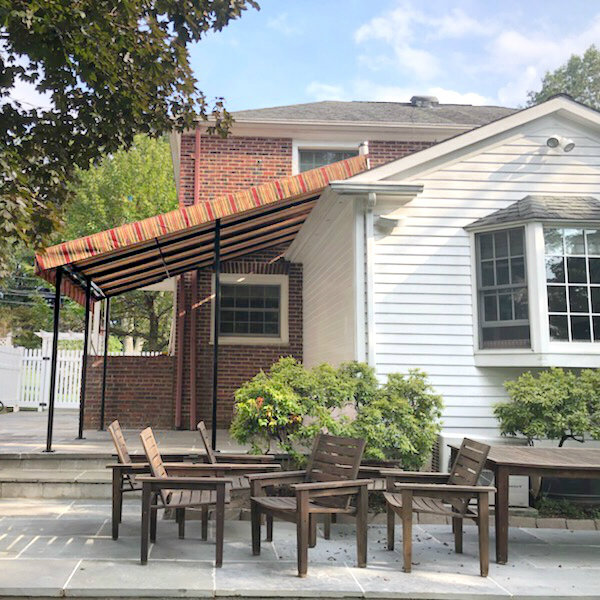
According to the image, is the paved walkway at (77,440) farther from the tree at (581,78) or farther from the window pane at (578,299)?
the tree at (581,78)

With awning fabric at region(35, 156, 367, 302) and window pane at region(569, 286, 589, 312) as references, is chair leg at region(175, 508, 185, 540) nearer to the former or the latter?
awning fabric at region(35, 156, 367, 302)

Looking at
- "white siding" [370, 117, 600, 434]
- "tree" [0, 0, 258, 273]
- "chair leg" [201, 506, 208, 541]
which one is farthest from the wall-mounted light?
"chair leg" [201, 506, 208, 541]

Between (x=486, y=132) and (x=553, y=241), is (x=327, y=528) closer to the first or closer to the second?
(x=553, y=241)

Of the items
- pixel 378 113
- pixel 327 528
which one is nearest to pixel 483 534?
pixel 327 528

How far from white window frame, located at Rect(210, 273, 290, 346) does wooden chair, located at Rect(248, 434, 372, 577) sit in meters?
6.73

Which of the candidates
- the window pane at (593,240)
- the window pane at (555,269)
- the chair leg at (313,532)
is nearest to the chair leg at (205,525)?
the chair leg at (313,532)

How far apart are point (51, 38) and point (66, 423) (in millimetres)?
8585

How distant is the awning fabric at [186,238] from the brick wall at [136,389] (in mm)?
1655

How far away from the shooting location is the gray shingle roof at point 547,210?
24.8 ft

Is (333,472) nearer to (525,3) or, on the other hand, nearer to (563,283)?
(563,283)

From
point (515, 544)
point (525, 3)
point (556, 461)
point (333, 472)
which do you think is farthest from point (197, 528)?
point (525, 3)

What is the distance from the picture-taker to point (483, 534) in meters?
4.52

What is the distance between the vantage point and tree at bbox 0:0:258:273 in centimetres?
570

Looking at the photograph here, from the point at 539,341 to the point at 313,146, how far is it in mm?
7150
